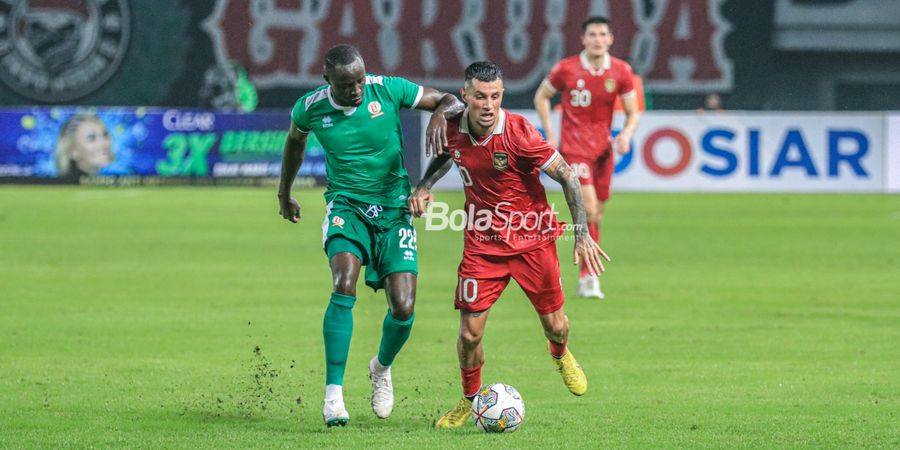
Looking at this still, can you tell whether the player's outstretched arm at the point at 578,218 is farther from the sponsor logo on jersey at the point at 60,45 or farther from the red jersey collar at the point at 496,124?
the sponsor logo on jersey at the point at 60,45

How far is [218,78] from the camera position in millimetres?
37125

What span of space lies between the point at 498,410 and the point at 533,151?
1.36m

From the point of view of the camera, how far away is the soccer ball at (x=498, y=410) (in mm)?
7676

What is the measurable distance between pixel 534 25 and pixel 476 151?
99.2ft

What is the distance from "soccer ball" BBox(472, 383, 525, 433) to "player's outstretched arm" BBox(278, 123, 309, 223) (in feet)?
5.27

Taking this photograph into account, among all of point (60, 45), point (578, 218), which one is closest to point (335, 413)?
point (578, 218)

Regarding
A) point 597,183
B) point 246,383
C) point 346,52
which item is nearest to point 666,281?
point 597,183

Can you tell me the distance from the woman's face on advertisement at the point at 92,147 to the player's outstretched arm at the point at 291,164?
21.6 m

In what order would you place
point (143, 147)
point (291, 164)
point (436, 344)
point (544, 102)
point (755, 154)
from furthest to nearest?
point (143, 147) → point (755, 154) → point (544, 102) → point (436, 344) → point (291, 164)

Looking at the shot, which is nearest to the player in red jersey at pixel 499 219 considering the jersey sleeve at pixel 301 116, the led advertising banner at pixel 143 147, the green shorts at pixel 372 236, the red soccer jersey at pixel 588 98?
the green shorts at pixel 372 236

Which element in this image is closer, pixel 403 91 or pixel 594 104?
pixel 403 91

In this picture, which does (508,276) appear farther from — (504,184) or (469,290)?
(504,184)

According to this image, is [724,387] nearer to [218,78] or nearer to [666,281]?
[666,281]

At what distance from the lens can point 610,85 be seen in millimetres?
14484
